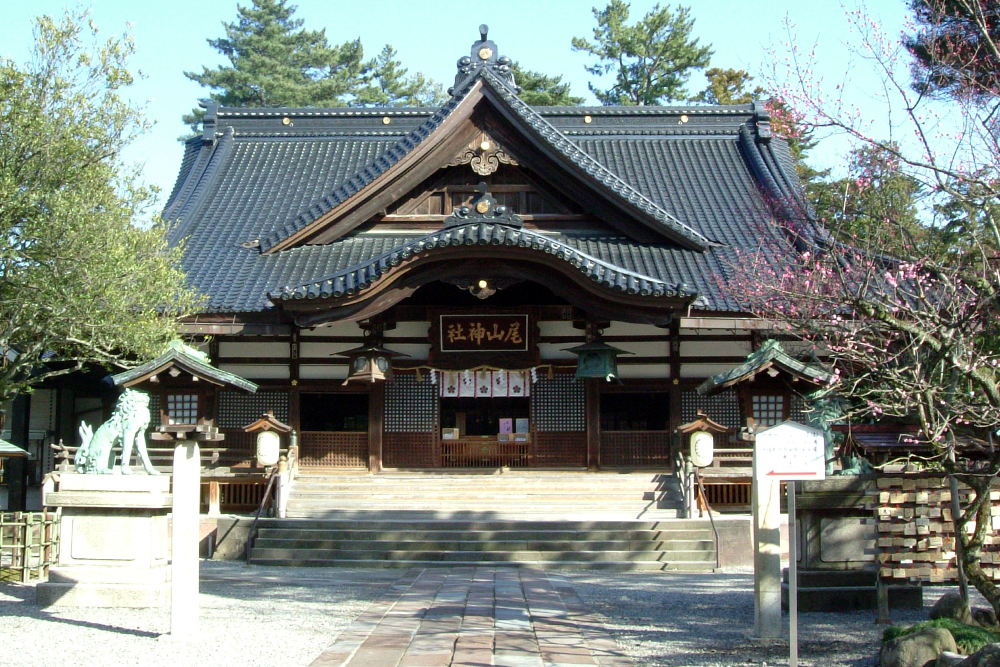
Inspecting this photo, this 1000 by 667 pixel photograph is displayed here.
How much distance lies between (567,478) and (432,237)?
4805mm

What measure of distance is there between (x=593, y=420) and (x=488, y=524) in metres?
3.57

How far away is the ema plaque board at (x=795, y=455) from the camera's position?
796 cm

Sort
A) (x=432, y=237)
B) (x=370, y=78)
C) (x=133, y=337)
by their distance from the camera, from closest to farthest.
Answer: (x=133, y=337) → (x=432, y=237) → (x=370, y=78)

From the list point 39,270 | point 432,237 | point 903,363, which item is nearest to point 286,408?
point 432,237

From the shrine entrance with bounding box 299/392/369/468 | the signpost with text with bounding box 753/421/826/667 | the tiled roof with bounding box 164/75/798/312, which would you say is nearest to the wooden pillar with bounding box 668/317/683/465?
the tiled roof with bounding box 164/75/798/312

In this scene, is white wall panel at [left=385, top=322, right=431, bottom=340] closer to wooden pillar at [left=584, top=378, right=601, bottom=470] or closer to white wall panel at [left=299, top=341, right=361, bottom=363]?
white wall panel at [left=299, top=341, right=361, bottom=363]

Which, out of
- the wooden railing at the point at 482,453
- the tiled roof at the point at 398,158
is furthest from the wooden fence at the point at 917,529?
the wooden railing at the point at 482,453

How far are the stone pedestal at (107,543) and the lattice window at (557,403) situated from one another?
9.04 metres

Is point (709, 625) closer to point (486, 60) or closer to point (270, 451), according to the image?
point (270, 451)

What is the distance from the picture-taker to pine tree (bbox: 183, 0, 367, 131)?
139ft

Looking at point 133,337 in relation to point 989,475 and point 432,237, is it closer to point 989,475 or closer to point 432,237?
point 432,237

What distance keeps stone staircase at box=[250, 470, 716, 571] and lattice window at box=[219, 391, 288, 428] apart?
5.13 feet

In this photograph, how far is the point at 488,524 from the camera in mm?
15508

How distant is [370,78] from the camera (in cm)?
4662
